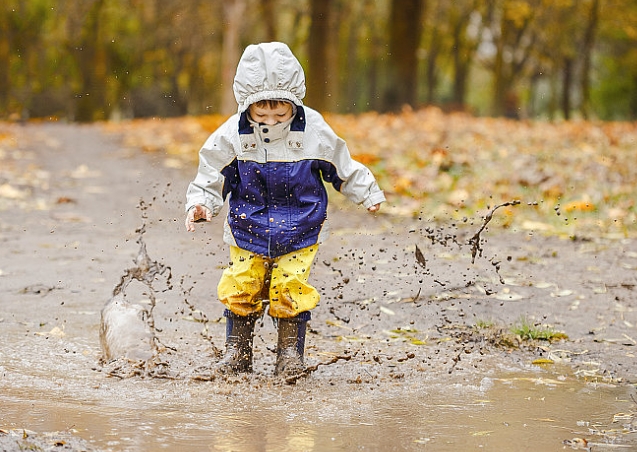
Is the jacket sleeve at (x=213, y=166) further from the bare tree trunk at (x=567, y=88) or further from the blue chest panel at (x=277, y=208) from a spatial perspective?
the bare tree trunk at (x=567, y=88)

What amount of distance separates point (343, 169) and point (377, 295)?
154 centimetres

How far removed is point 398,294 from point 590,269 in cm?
146

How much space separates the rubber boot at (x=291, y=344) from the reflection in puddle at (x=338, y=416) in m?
0.12

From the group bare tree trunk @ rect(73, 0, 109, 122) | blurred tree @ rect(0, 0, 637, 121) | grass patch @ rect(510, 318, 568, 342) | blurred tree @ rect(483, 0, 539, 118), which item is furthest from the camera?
bare tree trunk @ rect(73, 0, 109, 122)

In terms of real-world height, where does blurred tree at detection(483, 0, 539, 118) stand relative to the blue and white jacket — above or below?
above

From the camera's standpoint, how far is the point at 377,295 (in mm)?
5371

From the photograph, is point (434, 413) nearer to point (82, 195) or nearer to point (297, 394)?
point (297, 394)

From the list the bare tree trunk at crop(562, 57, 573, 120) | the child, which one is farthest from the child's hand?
the bare tree trunk at crop(562, 57, 573, 120)

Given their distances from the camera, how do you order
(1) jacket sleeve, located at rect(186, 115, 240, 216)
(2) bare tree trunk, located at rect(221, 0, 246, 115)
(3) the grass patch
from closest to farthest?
(1) jacket sleeve, located at rect(186, 115, 240, 216), (3) the grass patch, (2) bare tree trunk, located at rect(221, 0, 246, 115)

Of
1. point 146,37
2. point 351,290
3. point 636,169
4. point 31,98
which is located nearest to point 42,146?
point 636,169

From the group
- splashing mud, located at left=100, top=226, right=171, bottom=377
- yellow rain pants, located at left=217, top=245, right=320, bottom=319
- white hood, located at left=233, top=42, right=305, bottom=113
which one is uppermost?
white hood, located at left=233, top=42, right=305, bottom=113

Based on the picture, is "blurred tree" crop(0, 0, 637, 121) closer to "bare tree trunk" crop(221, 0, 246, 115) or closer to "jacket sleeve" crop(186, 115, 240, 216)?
"bare tree trunk" crop(221, 0, 246, 115)

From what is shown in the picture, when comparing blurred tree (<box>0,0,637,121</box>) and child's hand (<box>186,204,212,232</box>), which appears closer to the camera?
child's hand (<box>186,204,212,232</box>)

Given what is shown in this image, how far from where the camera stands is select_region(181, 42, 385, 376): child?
12.6 feet
